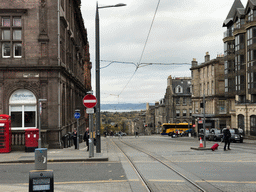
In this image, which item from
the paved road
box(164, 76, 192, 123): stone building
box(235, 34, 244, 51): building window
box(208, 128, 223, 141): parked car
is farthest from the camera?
box(164, 76, 192, 123): stone building

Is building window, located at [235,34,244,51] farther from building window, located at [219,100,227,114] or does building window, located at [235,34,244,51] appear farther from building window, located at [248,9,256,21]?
building window, located at [219,100,227,114]

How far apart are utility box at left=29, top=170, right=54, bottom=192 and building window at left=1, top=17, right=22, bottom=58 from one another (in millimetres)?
18826

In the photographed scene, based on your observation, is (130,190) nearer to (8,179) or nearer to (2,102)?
(8,179)

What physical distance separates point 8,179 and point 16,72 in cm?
1345

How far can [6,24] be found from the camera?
24.4 meters

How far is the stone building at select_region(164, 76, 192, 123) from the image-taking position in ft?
329

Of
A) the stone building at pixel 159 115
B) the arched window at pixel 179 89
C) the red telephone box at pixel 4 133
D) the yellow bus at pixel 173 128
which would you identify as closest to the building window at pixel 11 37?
the red telephone box at pixel 4 133

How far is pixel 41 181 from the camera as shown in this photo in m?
6.88

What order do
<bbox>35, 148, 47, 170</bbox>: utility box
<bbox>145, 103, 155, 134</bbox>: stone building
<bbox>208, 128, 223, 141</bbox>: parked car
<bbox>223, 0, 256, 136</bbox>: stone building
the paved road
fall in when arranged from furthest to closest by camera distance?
<bbox>145, 103, 155, 134</bbox>: stone building
<bbox>223, 0, 256, 136</bbox>: stone building
<bbox>208, 128, 223, 141</bbox>: parked car
the paved road
<bbox>35, 148, 47, 170</bbox>: utility box

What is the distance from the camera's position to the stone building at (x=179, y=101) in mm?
100312

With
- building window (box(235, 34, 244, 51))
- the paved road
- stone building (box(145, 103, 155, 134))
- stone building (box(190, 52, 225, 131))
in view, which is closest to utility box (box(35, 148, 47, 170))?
the paved road

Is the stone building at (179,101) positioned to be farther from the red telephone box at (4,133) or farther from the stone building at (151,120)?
the red telephone box at (4,133)

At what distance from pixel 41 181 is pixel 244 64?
161ft

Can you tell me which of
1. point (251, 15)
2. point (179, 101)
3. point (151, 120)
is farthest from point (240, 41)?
point (151, 120)
